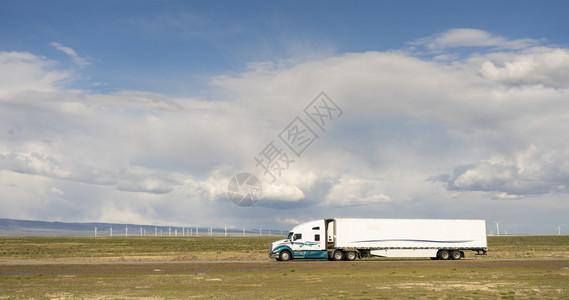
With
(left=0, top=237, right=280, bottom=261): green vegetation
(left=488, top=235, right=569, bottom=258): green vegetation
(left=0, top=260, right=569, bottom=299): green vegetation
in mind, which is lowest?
(left=488, top=235, right=569, bottom=258): green vegetation

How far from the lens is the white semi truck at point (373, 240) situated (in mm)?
50281

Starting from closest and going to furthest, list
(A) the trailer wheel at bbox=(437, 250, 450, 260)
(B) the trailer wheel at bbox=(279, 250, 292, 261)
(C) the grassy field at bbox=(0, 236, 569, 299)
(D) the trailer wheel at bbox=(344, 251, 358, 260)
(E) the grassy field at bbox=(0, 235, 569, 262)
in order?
(C) the grassy field at bbox=(0, 236, 569, 299) < (B) the trailer wheel at bbox=(279, 250, 292, 261) < (D) the trailer wheel at bbox=(344, 251, 358, 260) < (A) the trailer wheel at bbox=(437, 250, 450, 260) < (E) the grassy field at bbox=(0, 235, 569, 262)

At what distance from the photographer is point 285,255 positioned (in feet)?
163

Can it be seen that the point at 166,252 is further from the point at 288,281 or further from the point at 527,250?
the point at 527,250

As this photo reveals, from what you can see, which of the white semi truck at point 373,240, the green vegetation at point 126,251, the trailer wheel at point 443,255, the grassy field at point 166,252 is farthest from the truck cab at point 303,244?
the trailer wheel at point 443,255

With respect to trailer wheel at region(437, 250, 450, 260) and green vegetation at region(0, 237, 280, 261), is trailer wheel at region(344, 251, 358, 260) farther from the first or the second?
green vegetation at region(0, 237, 280, 261)

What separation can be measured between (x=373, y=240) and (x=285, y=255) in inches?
346

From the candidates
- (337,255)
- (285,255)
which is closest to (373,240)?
(337,255)

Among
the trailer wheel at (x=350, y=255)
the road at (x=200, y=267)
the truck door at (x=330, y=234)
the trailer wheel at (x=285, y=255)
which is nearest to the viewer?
the road at (x=200, y=267)

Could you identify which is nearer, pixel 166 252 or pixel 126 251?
pixel 166 252

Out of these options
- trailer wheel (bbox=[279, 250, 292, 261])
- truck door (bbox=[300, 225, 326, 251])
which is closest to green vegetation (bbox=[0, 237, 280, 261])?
trailer wheel (bbox=[279, 250, 292, 261])

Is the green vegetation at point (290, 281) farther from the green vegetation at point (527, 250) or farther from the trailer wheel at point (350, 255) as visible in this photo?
the green vegetation at point (527, 250)

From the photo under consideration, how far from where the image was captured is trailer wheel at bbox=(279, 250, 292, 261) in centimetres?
4969

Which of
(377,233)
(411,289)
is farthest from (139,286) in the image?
(377,233)
